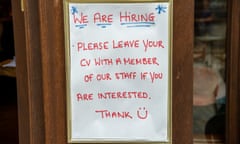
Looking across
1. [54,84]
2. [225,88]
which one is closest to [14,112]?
[225,88]

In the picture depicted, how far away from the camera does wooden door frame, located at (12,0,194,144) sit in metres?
1.44

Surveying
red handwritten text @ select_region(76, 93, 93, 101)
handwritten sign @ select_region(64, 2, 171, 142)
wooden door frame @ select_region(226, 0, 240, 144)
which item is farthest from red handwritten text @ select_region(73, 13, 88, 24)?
wooden door frame @ select_region(226, 0, 240, 144)

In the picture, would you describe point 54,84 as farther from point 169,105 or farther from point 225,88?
point 225,88

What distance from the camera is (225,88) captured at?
2.61m

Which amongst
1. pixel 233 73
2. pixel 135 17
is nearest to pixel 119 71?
pixel 135 17

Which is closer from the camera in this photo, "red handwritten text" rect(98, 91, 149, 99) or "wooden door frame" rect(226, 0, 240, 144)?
"red handwritten text" rect(98, 91, 149, 99)

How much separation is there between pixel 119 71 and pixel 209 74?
1373 millimetres

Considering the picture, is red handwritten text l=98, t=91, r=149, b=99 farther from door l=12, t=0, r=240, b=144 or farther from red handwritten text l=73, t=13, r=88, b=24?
red handwritten text l=73, t=13, r=88, b=24

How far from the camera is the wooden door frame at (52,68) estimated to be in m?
1.44

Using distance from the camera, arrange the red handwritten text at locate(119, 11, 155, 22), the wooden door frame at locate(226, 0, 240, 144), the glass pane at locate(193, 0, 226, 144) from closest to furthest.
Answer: the red handwritten text at locate(119, 11, 155, 22), the wooden door frame at locate(226, 0, 240, 144), the glass pane at locate(193, 0, 226, 144)

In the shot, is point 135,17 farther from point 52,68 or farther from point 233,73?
point 233,73

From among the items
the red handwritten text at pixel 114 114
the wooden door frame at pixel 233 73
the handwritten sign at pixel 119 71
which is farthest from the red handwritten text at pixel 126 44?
the wooden door frame at pixel 233 73

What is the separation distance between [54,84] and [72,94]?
0.25 feet

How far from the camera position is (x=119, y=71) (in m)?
1.43
